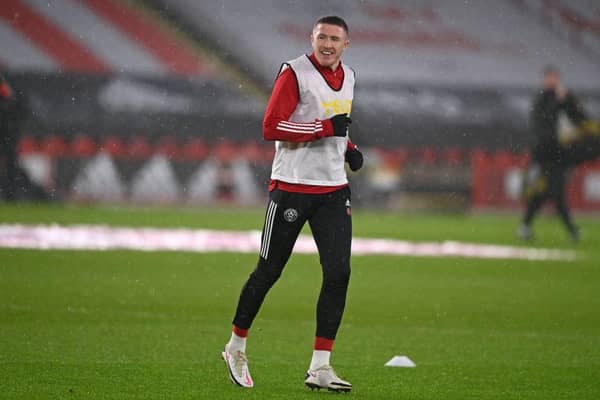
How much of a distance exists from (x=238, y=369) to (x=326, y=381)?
19.1 inches

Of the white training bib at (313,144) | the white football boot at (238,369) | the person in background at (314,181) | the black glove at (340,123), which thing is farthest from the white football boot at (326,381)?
the black glove at (340,123)

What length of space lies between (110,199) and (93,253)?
37.4 feet

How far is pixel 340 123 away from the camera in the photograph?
6477 millimetres

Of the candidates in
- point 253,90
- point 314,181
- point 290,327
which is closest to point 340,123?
point 314,181

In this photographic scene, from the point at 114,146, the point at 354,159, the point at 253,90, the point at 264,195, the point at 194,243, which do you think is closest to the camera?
the point at 354,159

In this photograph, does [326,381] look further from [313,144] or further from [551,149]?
[551,149]

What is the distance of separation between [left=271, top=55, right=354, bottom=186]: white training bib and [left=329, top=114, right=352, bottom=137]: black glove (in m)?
0.10

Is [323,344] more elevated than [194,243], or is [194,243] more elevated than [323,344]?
[323,344]

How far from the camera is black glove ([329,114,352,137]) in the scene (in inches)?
255

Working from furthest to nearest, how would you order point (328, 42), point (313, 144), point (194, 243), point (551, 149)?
1. point (551, 149)
2. point (194, 243)
3. point (313, 144)
4. point (328, 42)

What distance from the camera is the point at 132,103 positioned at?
28484 mm

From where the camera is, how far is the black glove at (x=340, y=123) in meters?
6.47

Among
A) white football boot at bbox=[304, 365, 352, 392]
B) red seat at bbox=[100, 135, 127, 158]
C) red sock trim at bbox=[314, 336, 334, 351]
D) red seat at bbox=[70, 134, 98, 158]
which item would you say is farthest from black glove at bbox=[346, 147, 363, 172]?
red seat at bbox=[100, 135, 127, 158]

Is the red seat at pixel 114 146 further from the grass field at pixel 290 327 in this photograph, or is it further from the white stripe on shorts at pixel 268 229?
the white stripe on shorts at pixel 268 229
